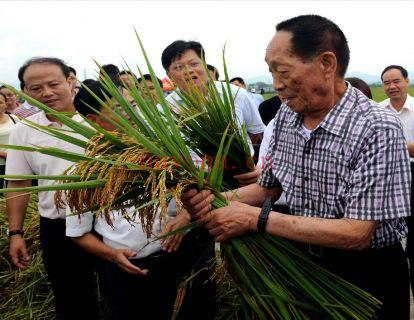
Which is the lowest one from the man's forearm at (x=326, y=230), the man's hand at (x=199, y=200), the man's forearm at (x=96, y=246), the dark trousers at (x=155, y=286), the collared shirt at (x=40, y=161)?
the dark trousers at (x=155, y=286)

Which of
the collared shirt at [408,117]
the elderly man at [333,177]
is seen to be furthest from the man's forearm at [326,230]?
the collared shirt at [408,117]

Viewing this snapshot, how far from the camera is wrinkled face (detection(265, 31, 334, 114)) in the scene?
153 cm

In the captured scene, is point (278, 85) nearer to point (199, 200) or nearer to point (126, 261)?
point (199, 200)

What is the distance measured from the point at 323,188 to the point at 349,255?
0.28m

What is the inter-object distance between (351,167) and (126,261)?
1.10 metres

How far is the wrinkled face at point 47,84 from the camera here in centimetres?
275

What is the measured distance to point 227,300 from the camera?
2.71 m

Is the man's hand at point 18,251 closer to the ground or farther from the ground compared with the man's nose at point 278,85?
closer to the ground

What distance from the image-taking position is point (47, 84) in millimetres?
2760

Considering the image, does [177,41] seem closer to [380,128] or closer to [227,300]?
[227,300]

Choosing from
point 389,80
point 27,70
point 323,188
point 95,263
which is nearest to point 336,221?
point 323,188

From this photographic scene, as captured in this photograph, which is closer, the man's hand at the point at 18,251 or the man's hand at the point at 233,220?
the man's hand at the point at 233,220

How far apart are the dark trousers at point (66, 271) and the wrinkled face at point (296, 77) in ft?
5.32

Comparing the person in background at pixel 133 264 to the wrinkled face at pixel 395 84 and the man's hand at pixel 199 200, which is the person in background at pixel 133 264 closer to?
the man's hand at pixel 199 200
